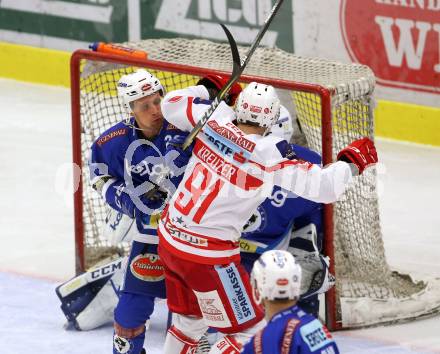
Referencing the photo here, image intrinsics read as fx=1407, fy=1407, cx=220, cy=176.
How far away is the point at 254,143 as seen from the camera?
4875mm

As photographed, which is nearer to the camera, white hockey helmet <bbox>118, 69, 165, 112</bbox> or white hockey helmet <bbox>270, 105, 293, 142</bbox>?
white hockey helmet <bbox>118, 69, 165, 112</bbox>

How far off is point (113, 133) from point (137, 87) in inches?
10.3

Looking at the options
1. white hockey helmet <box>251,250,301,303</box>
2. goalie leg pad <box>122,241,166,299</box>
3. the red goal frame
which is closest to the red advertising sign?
the red goal frame

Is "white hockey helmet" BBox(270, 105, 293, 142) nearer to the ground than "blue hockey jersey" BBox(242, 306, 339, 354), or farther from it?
nearer to the ground

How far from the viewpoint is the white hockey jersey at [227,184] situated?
4867mm

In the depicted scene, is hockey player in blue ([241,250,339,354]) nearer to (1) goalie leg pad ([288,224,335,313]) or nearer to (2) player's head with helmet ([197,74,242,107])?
(2) player's head with helmet ([197,74,242,107])

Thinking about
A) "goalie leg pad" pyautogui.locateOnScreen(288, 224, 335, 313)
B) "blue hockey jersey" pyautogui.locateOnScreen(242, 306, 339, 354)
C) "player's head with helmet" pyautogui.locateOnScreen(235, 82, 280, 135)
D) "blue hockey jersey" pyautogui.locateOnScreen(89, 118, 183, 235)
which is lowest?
"goalie leg pad" pyautogui.locateOnScreen(288, 224, 335, 313)

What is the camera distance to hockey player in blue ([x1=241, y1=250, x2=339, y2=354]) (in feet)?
12.5

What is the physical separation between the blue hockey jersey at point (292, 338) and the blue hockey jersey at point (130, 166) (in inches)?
70.3

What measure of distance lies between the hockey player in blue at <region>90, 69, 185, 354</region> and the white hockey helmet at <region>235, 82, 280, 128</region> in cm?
64

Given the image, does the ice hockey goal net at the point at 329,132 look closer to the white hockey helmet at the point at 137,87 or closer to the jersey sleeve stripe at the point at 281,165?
the white hockey helmet at the point at 137,87

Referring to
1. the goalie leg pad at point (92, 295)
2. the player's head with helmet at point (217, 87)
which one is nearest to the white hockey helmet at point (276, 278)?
the player's head with helmet at point (217, 87)

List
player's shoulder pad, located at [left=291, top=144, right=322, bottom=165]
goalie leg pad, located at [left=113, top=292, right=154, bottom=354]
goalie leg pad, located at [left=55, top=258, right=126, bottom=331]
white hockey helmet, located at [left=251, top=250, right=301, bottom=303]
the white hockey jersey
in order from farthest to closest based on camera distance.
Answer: goalie leg pad, located at [left=55, top=258, right=126, bottom=331] < player's shoulder pad, located at [left=291, top=144, right=322, bottom=165] < goalie leg pad, located at [left=113, top=292, right=154, bottom=354] < the white hockey jersey < white hockey helmet, located at [left=251, top=250, right=301, bottom=303]

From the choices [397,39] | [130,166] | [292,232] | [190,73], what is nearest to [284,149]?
[130,166]
